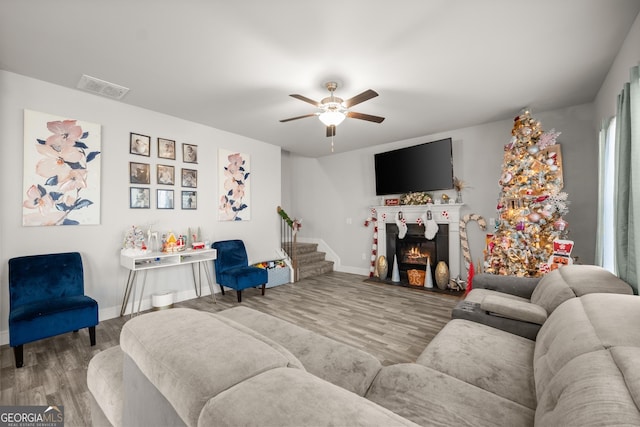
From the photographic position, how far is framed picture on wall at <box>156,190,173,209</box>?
3.87 m

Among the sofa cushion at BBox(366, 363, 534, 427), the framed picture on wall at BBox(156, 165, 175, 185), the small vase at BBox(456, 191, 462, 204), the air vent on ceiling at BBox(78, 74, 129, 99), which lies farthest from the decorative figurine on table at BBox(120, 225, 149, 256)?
the small vase at BBox(456, 191, 462, 204)

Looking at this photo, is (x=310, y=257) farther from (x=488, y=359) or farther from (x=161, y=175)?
(x=488, y=359)

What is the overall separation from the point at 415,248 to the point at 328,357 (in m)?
4.27

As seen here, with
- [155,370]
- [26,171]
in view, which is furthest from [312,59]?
[26,171]

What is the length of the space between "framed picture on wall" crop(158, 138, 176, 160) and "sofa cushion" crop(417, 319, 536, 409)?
13.3 ft

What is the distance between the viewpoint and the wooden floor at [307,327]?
2.00 meters

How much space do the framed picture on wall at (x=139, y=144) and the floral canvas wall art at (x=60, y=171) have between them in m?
0.35

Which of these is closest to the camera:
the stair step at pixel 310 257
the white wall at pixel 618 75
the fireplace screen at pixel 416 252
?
the white wall at pixel 618 75

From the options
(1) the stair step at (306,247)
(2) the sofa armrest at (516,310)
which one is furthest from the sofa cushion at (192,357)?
(1) the stair step at (306,247)

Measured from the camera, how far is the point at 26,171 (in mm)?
2842

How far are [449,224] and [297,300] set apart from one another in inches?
115

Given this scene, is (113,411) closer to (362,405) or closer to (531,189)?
(362,405)

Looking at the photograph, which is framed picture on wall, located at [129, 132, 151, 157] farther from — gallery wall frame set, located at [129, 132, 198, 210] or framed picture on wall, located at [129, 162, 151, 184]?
framed picture on wall, located at [129, 162, 151, 184]

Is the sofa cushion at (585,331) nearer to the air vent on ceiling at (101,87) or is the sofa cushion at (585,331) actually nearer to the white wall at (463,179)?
the white wall at (463,179)
